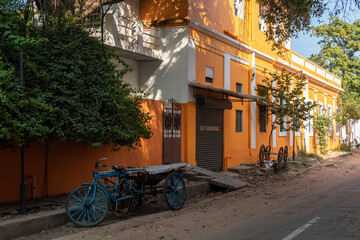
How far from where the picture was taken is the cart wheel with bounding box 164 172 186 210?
29.5ft

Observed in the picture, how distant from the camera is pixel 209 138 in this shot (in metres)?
16.2

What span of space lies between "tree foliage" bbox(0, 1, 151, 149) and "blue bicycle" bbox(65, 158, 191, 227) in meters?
0.99

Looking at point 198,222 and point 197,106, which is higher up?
point 197,106

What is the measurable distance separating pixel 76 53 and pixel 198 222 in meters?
4.64

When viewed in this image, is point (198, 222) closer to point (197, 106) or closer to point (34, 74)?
point (34, 74)

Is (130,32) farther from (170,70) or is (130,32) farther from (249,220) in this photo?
(249,220)

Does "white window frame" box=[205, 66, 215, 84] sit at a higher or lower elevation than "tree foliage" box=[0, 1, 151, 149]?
higher

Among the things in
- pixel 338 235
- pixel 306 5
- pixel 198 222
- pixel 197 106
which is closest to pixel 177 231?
pixel 198 222

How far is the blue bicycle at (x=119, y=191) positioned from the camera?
7.58 m

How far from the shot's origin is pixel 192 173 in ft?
43.1

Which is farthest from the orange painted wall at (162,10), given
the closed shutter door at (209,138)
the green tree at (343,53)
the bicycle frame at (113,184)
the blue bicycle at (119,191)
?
the green tree at (343,53)

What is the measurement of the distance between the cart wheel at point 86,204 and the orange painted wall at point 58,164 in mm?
1895

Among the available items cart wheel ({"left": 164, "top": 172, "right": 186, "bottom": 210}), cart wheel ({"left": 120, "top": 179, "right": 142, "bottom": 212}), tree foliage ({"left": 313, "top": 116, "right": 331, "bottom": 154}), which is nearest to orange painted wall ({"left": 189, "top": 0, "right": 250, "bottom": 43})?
cart wheel ({"left": 164, "top": 172, "right": 186, "bottom": 210})

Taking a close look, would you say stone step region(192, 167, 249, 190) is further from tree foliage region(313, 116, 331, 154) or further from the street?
tree foliage region(313, 116, 331, 154)
